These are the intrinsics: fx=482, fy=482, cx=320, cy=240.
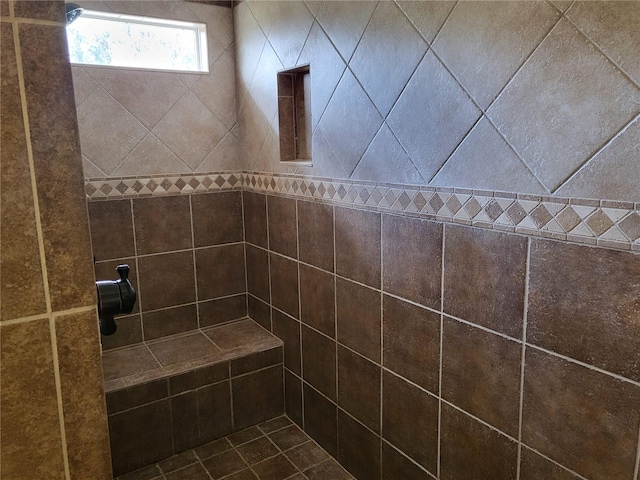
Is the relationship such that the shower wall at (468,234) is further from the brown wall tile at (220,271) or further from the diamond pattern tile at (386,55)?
the brown wall tile at (220,271)

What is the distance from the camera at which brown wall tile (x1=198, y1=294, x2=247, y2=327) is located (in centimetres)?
272

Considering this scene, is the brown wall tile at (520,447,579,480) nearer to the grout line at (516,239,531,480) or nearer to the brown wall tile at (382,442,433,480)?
the grout line at (516,239,531,480)

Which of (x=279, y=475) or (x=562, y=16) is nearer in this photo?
(x=562, y=16)

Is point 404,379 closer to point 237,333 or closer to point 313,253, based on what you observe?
point 313,253

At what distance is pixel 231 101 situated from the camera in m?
2.66

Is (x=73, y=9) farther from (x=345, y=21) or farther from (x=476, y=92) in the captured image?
(x=476, y=92)

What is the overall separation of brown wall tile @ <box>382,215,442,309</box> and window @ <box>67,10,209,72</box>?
1528 millimetres

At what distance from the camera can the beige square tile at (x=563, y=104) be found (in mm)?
1045

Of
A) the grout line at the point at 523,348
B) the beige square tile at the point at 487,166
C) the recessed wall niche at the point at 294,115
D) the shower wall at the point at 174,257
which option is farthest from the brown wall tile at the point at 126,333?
the grout line at the point at 523,348

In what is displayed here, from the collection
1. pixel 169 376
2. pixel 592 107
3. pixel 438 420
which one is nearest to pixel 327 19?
pixel 592 107

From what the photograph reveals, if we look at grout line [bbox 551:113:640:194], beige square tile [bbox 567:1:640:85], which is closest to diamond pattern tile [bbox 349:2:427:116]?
beige square tile [bbox 567:1:640:85]

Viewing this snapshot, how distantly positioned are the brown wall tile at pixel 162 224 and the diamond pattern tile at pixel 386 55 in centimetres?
129

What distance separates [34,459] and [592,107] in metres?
1.20

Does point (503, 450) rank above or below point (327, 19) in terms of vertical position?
below
